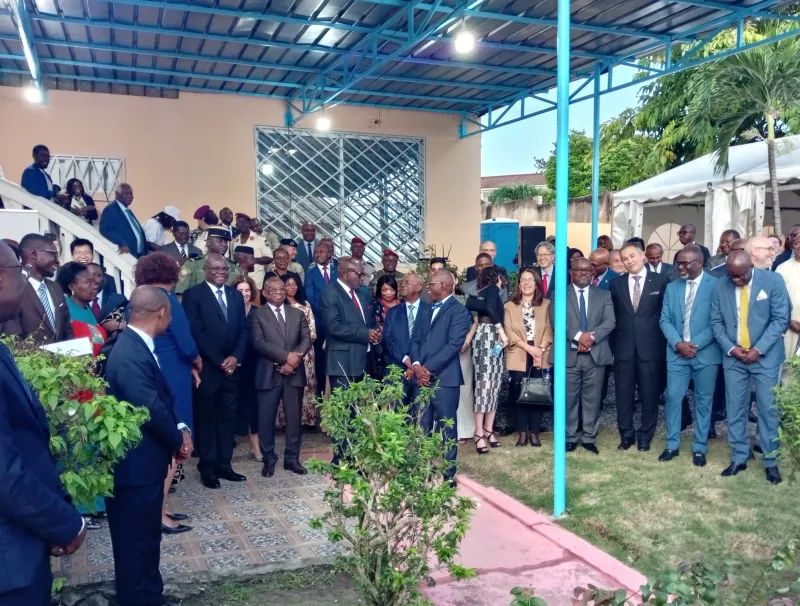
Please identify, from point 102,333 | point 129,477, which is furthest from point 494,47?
point 129,477

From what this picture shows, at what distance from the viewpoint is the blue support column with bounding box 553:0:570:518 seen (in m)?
4.65

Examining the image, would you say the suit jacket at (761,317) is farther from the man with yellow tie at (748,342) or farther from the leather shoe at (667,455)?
the leather shoe at (667,455)

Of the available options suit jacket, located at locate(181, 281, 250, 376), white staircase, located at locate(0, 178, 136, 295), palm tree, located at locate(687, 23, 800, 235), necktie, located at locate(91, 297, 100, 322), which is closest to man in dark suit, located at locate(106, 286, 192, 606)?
suit jacket, located at locate(181, 281, 250, 376)

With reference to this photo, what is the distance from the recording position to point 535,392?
249 inches

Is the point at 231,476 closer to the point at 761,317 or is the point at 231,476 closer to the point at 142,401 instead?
the point at 142,401

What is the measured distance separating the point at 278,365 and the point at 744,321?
3813mm

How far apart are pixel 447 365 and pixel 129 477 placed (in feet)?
9.15

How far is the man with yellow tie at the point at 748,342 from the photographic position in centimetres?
550

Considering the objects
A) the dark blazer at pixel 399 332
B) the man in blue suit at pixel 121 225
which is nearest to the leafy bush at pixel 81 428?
the dark blazer at pixel 399 332

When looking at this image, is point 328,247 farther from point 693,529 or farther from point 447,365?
point 693,529

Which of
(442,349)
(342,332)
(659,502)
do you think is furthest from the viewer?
(342,332)

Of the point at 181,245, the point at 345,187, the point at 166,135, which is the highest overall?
the point at 166,135

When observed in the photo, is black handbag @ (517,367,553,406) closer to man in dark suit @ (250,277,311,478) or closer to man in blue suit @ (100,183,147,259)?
man in dark suit @ (250,277,311,478)

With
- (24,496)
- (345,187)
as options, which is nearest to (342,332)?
(24,496)
